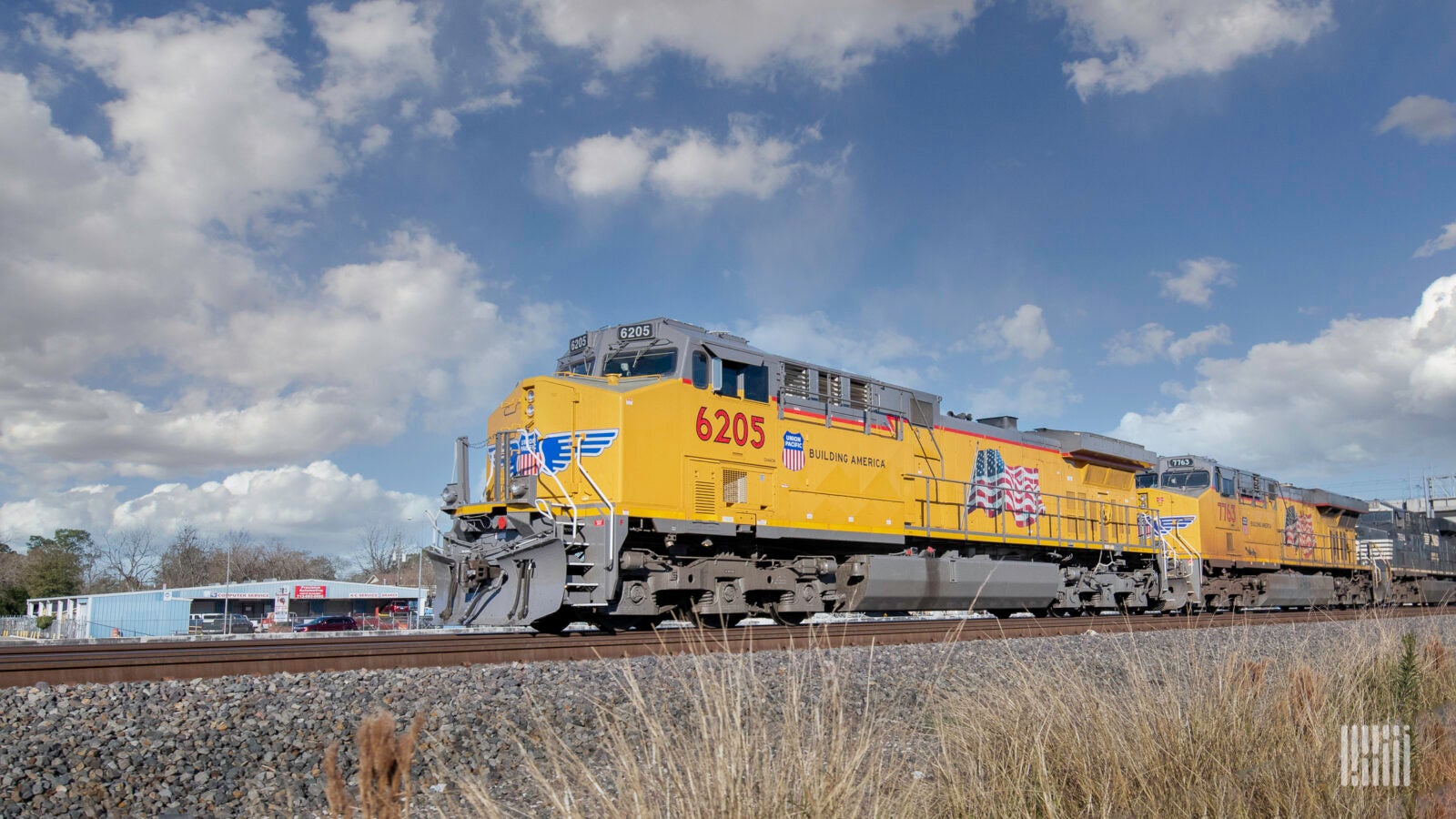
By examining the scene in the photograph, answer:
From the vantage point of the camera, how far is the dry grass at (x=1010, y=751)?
335 centimetres

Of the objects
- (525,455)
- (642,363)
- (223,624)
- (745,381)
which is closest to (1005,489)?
(745,381)

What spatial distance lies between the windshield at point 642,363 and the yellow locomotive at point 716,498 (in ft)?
0.06

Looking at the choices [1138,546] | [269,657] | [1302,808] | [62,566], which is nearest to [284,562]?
[62,566]

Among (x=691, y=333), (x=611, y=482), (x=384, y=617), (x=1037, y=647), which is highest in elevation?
(x=691, y=333)

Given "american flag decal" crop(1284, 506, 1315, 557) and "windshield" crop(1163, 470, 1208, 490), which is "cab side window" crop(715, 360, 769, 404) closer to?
"windshield" crop(1163, 470, 1208, 490)

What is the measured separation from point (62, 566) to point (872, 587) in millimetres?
68252

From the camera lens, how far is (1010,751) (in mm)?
4746

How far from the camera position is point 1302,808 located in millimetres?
4207

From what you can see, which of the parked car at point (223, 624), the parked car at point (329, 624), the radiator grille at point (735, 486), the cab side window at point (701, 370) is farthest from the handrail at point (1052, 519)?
the parked car at point (223, 624)

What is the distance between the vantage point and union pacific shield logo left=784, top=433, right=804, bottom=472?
1280cm

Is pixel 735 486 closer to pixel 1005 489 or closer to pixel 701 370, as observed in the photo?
pixel 701 370

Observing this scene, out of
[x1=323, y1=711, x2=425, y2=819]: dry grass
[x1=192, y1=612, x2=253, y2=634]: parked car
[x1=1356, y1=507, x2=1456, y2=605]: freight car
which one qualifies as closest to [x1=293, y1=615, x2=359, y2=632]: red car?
[x1=192, y1=612, x2=253, y2=634]: parked car

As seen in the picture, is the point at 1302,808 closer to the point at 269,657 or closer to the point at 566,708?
the point at 566,708

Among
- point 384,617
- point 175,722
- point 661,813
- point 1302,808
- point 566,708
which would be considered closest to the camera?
point 661,813
